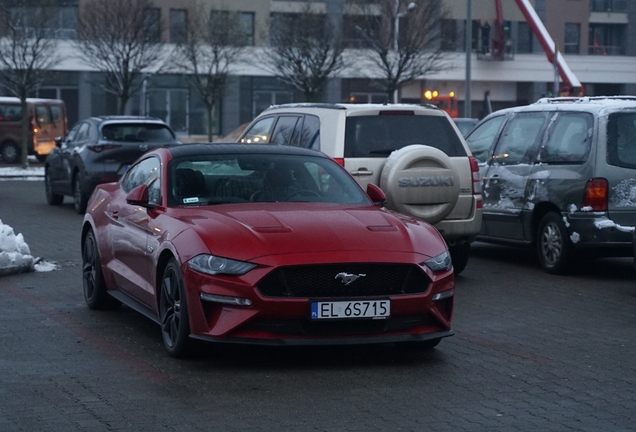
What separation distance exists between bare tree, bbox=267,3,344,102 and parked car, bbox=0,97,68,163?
9.19 meters

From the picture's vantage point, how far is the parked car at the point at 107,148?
2020 cm

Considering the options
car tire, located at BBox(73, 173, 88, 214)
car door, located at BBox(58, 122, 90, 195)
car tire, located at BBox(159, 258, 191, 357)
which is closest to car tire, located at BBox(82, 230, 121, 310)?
car tire, located at BBox(159, 258, 191, 357)

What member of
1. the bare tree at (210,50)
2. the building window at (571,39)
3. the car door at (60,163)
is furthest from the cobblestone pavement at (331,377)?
the building window at (571,39)

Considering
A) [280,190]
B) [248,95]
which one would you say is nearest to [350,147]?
[280,190]

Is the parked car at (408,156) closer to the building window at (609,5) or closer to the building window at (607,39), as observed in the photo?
the building window at (607,39)

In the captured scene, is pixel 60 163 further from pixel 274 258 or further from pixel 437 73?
pixel 437 73

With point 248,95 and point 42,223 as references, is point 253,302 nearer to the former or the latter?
point 42,223

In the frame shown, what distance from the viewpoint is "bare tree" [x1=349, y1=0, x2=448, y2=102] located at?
45000 mm

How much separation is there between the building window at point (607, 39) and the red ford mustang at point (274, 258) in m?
55.6

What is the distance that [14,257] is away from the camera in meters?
12.0

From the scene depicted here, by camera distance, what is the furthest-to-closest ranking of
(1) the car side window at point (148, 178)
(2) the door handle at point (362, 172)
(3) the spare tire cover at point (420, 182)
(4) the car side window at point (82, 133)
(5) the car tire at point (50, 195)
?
(5) the car tire at point (50, 195), (4) the car side window at point (82, 133), (2) the door handle at point (362, 172), (3) the spare tire cover at point (420, 182), (1) the car side window at point (148, 178)

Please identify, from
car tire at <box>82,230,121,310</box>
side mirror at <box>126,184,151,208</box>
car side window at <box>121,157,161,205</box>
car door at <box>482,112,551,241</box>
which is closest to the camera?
side mirror at <box>126,184,151,208</box>

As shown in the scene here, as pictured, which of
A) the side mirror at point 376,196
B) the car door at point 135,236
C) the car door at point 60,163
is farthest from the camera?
the car door at point 60,163

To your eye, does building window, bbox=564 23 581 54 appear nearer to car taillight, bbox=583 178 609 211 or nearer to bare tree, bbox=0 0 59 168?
bare tree, bbox=0 0 59 168
